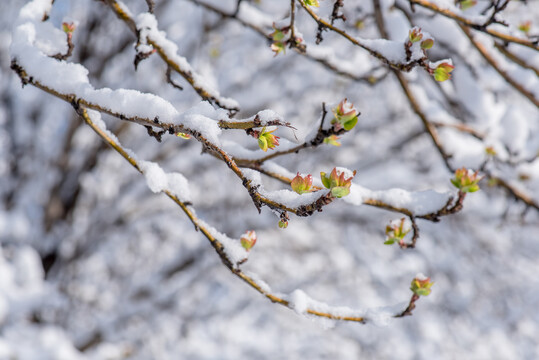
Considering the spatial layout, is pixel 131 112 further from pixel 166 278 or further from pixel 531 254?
pixel 531 254

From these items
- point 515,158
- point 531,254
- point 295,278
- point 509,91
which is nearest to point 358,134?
point 509,91

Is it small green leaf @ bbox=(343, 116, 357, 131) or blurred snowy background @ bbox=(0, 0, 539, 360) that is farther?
blurred snowy background @ bbox=(0, 0, 539, 360)

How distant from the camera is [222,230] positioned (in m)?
4.59

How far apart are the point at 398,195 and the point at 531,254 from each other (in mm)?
4745

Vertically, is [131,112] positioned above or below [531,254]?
below

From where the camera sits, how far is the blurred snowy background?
4414 millimetres

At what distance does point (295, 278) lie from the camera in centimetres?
548

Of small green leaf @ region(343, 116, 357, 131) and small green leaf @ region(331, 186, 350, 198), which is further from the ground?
small green leaf @ region(343, 116, 357, 131)

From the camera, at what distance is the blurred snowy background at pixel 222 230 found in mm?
4414

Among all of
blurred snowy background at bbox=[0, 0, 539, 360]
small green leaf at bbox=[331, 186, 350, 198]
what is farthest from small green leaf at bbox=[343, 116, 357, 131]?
blurred snowy background at bbox=[0, 0, 539, 360]

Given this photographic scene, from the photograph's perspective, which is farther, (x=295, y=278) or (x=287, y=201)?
(x=295, y=278)

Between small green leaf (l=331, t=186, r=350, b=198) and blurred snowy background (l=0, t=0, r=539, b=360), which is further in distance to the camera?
blurred snowy background (l=0, t=0, r=539, b=360)

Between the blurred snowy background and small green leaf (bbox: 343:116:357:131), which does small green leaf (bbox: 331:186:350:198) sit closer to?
small green leaf (bbox: 343:116:357:131)

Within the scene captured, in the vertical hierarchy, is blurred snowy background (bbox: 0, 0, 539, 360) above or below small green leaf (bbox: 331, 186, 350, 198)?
above
